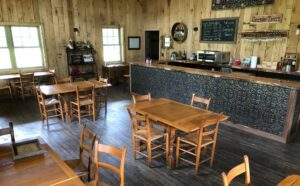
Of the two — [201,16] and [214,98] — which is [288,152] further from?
[201,16]

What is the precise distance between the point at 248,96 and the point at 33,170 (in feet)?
12.2

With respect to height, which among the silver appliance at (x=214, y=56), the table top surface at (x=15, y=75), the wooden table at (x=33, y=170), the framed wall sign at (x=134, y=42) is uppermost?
the framed wall sign at (x=134, y=42)

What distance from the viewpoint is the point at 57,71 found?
25.0 feet

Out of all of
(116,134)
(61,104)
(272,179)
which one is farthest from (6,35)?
(272,179)

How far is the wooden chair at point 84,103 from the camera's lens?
4.81 meters

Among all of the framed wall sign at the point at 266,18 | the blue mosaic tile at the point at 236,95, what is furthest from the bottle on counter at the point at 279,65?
the blue mosaic tile at the point at 236,95

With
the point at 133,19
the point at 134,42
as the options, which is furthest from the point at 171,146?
the point at 133,19

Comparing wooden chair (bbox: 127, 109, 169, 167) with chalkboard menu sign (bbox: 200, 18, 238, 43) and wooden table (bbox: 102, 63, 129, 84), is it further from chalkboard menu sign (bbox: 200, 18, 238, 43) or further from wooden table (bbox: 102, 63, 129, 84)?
wooden table (bbox: 102, 63, 129, 84)

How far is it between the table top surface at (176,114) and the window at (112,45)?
17.9 ft

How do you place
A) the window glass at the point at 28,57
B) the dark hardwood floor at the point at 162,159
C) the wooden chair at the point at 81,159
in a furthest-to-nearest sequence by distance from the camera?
the window glass at the point at 28,57
the dark hardwood floor at the point at 162,159
the wooden chair at the point at 81,159

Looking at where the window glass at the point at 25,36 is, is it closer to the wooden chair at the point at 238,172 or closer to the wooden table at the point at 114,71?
the wooden table at the point at 114,71

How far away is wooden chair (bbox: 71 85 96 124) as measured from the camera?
15.8 feet

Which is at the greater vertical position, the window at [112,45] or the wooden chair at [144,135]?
the window at [112,45]

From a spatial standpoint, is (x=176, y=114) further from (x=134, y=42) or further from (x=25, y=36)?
(x=134, y=42)
